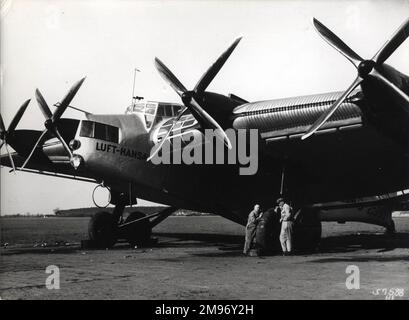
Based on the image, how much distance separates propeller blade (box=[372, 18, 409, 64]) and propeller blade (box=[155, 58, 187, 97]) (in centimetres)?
535

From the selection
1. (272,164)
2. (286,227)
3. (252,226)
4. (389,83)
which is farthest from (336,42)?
(252,226)

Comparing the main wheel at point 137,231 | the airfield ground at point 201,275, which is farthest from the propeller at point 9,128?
the main wheel at point 137,231

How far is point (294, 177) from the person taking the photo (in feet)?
49.7

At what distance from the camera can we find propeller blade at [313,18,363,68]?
35.3 ft

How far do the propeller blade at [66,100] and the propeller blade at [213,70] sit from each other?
4.89 m

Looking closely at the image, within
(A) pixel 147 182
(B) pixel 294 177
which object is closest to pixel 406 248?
(B) pixel 294 177

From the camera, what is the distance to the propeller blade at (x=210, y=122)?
12711mm

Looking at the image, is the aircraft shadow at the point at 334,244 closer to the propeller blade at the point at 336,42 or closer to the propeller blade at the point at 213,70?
the propeller blade at the point at 213,70

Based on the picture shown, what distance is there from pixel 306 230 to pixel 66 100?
8.81 m

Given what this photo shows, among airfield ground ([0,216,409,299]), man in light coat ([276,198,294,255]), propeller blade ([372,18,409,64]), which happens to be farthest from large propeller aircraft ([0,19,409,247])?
airfield ground ([0,216,409,299])

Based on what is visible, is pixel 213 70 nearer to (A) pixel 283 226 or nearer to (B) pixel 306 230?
(A) pixel 283 226

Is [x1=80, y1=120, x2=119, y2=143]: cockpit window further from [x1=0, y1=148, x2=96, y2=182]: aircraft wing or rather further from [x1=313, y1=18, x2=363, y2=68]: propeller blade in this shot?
[x1=313, y1=18, x2=363, y2=68]: propeller blade

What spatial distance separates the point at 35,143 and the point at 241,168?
756 cm
